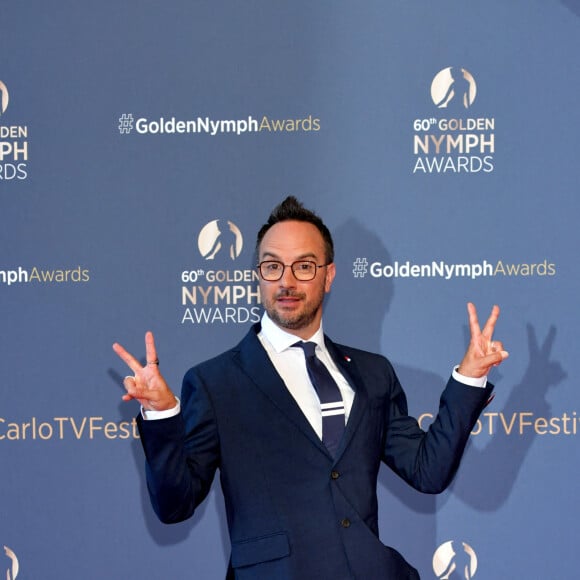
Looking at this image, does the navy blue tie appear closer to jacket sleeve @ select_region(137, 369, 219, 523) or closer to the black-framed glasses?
the black-framed glasses

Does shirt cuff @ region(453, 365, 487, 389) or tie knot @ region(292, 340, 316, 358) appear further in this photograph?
tie knot @ region(292, 340, 316, 358)

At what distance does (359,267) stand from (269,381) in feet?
3.76

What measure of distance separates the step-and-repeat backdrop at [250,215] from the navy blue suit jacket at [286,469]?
997 mm

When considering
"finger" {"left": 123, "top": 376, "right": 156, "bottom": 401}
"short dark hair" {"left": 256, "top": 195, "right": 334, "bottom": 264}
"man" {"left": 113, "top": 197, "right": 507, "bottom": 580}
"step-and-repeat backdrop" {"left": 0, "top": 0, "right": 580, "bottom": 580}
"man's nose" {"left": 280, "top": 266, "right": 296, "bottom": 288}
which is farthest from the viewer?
"step-and-repeat backdrop" {"left": 0, "top": 0, "right": 580, "bottom": 580}

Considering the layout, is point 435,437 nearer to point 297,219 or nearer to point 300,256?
point 300,256

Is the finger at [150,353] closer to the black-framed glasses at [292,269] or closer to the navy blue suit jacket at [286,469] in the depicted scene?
the navy blue suit jacket at [286,469]

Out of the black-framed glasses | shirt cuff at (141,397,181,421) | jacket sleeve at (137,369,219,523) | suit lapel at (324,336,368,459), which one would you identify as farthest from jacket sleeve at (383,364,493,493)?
shirt cuff at (141,397,181,421)

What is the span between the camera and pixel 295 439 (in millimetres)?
2430

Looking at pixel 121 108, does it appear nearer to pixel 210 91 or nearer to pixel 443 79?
pixel 210 91

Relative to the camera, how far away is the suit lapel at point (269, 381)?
→ 2.43 metres

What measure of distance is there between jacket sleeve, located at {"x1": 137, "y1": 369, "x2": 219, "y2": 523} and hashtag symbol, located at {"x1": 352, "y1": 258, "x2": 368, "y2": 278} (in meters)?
1.20

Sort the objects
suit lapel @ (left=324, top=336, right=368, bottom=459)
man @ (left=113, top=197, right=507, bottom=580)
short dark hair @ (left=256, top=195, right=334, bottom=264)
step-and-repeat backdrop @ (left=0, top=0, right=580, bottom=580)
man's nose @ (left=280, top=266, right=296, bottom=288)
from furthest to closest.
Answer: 1. step-and-repeat backdrop @ (left=0, top=0, right=580, bottom=580)
2. short dark hair @ (left=256, top=195, right=334, bottom=264)
3. man's nose @ (left=280, top=266, right=296, bottom=288)
4. suit lapel @ (left=324, top=336, right=368, bottom=459)
5. man @ (left=113, top=197, right=507, bottom=580)

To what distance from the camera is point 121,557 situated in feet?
11.4

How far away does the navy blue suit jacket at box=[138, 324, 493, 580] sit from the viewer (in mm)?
2354
